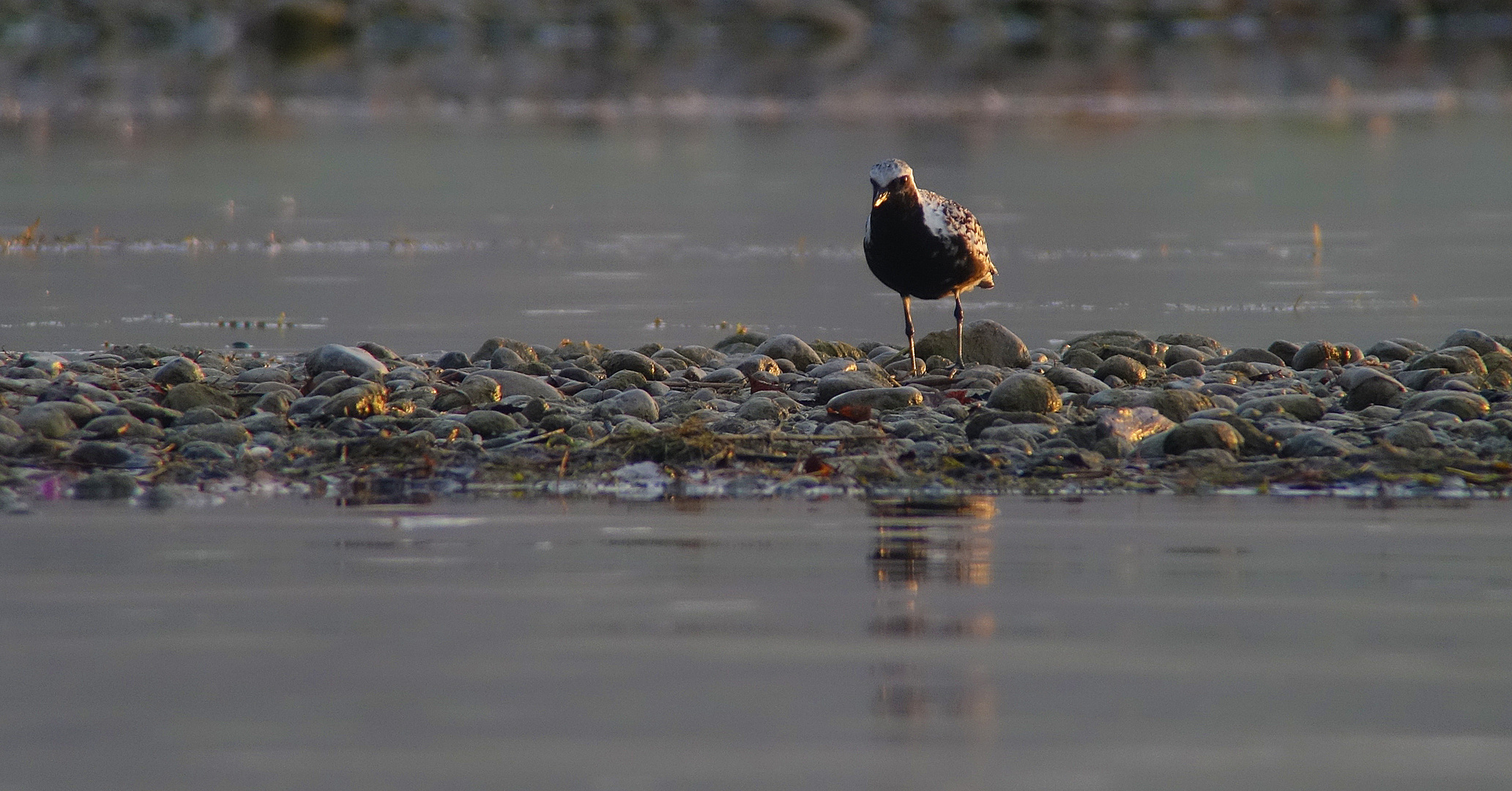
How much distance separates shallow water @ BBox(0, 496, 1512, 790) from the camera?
3.99 meters

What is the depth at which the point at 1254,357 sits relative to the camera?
34.1 feet

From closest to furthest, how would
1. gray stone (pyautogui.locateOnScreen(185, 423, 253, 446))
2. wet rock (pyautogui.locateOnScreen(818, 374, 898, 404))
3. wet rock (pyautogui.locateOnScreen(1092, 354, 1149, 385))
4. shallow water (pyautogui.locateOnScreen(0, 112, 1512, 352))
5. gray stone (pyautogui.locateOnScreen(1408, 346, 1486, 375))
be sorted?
1. gray stone (pyautogui.locateOnScreen(185, 423, 253, 446))
2. wet rock (pyautogui.locateOnScreen(818, 374, 898, 404))
3. gray stone (pyautogui.locateOnScreen(1408, 346, 1486, 375))
4. wet rock (pyautogui.locateOnScreen(1092, 354, 1149, 385))
5. shallow water (pyautogui.locateOnScreen(0, 112, 1512, 352))

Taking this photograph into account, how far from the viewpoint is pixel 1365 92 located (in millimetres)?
43250

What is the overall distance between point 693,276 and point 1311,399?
8.15 metres

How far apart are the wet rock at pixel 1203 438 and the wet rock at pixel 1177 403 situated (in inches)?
19.1

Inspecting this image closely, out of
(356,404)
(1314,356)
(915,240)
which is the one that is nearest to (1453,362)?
(1314,356)

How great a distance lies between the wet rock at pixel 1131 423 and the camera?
307 inches

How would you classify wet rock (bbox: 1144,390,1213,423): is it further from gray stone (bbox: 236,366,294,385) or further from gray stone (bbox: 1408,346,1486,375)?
gray stone (bbox: 236,366,294,385)

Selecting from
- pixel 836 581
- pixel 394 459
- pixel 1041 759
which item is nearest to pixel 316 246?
pixel 394 459

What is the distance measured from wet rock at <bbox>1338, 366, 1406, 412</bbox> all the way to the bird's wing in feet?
7.71

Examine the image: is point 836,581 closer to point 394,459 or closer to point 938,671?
point 938,671

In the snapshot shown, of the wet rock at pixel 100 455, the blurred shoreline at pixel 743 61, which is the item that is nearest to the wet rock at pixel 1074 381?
the wet rock at pixel 100 455

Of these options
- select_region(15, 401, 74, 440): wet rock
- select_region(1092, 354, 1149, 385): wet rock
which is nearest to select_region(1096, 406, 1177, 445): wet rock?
select_region(1092, 354, 1149, 385): wet rock

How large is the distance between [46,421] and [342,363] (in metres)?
1.92
